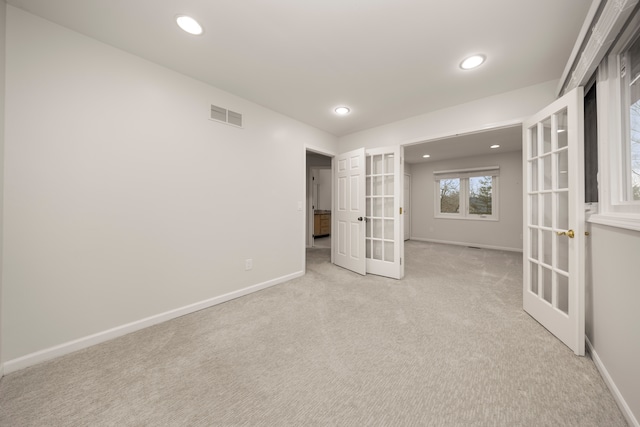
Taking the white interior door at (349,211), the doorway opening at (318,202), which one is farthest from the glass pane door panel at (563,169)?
the doorway opening at (318,202)

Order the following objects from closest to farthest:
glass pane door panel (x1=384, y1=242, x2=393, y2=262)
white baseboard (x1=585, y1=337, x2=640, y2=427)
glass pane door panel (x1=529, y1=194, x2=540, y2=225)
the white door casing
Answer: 1. white baseboard (x1=585, y1=337, x2=640, y2=427)
2. glass pane door panel (x1=529, y1=194, x2=540, y2=225)
3. glass pane door panel (x1=384, y1=242, x2=393, y2=262)
4. the white door casing

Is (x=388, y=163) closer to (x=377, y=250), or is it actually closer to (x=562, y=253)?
(x=377, y=250)

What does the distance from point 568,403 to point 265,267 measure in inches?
107

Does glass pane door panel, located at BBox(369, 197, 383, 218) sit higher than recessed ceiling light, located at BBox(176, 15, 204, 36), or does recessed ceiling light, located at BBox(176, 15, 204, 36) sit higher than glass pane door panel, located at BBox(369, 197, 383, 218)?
recessed ceiling light, located at BBox(176, 15, 204, 36)

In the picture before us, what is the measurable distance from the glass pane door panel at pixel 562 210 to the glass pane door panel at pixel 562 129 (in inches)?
15.8

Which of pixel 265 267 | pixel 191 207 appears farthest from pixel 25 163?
pixel 265 267

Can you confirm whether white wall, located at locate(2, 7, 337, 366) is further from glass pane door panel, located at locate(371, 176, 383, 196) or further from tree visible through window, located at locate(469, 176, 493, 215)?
tree visible through window, located at locate(469, 176, 493, 215)

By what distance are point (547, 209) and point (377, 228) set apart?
6.34 ft

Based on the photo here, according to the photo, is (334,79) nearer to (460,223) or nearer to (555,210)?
(555,210)

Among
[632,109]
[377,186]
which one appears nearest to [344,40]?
[632,109]

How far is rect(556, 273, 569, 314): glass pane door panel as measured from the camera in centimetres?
172

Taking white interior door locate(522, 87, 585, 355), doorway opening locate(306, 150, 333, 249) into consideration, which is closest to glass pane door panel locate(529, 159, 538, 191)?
white interior door locate(522, 87, 585, 355)

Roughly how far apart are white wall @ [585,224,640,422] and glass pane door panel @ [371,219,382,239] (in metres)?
2.13

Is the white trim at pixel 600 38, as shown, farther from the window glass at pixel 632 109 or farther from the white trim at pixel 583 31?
the window glass at pixel 632 109
